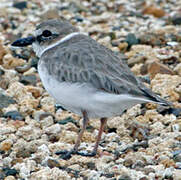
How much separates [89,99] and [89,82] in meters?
0.18

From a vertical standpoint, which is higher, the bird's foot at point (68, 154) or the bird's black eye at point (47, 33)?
the bird's black eye at point (47, 33)

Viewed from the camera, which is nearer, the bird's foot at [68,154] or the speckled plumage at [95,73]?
the speckled plumage at [95,73]

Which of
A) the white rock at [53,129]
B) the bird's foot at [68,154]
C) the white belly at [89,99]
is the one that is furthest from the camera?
the white rock at [53,129]

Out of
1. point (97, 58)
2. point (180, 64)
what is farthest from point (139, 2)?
point (97, 58)

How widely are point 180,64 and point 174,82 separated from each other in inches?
22.8

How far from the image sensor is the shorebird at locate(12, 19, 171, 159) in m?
4.99

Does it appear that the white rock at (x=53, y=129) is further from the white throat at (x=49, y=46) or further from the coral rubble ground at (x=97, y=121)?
the white throat at (x=49, y=46)

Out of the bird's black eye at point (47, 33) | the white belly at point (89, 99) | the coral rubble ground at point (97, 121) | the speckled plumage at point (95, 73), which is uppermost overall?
the bird's black eye at point (47, 33)

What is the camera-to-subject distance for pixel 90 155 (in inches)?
211

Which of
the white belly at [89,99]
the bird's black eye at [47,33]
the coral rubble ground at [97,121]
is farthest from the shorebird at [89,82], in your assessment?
the coral rubble ground at [97,121]

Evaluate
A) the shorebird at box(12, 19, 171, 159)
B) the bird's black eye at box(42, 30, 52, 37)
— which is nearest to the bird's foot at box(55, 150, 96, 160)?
the shorebird at box(12, 19, 171, 159)

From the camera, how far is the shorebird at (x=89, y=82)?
499cm

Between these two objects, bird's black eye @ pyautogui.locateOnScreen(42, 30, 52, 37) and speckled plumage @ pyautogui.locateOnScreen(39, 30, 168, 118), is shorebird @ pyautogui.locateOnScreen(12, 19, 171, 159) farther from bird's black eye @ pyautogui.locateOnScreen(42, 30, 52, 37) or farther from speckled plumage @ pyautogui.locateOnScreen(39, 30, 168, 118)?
bird's black eye @ pyautogui.locateOnScreen(42, 30, 52, 37)

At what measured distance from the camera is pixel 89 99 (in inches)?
197
